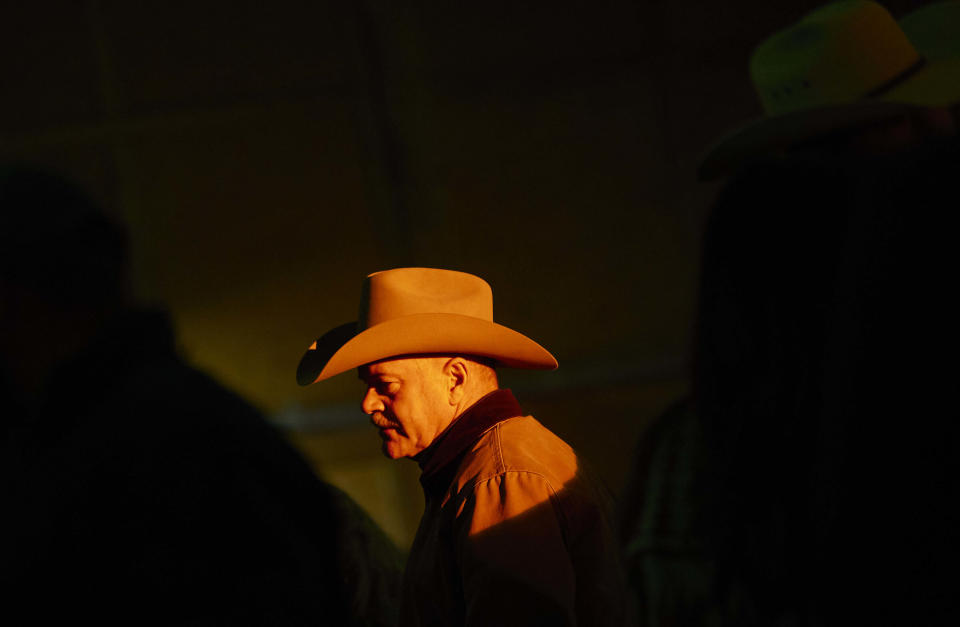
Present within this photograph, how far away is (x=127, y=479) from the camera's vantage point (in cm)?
146

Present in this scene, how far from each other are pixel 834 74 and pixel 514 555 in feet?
4.99

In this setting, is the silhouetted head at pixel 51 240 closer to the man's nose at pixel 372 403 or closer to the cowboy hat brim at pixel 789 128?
the man's nose at pixel 372 403

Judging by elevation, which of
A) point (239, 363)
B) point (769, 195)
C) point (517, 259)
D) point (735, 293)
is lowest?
point (239, 363)

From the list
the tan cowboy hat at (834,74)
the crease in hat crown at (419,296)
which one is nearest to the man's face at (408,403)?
the crease in hat crown at (419,296)

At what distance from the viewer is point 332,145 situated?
3.88 meters

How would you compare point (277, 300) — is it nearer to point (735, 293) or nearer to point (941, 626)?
point (735, 293)

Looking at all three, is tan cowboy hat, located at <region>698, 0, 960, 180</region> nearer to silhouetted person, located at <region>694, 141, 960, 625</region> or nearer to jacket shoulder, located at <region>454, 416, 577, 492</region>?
jacket shoulder, located at <region>454, 416, 577, 492</region>

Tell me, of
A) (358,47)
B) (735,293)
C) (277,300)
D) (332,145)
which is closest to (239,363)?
(277,300)

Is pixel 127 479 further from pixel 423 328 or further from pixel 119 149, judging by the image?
pixel 119 149

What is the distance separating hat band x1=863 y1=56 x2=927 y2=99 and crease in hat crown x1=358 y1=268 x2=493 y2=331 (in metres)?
1.18

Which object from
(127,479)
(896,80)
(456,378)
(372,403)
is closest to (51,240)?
(127,479)

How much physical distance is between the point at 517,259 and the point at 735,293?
2663mm

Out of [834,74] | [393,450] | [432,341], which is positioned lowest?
[393,450]

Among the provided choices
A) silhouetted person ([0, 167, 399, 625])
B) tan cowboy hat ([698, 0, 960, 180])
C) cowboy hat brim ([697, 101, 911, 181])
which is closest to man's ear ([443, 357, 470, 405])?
silhouetted person ([0, 167, 399, 625])
